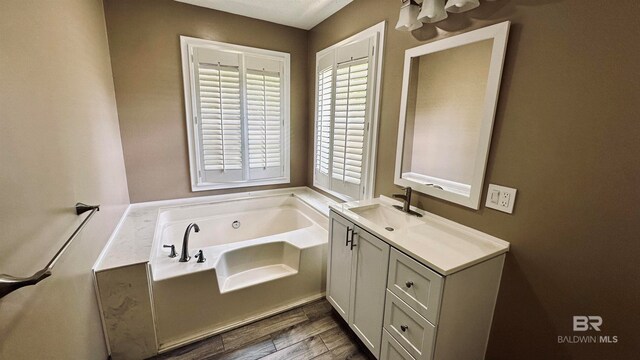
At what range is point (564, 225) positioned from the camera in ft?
3.57

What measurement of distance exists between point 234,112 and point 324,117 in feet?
3.25

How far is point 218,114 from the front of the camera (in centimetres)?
269

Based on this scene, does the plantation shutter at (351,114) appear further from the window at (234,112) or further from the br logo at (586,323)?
the br logo at (586,323)

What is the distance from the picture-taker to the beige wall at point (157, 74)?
2.27 meters

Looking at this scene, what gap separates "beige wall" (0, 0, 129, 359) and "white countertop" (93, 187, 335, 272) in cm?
11

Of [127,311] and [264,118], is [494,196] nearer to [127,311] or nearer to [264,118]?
[127,311]

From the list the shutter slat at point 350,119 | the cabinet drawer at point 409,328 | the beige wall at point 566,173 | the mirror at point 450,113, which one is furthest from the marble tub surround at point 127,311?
the beige wall at point 566,173

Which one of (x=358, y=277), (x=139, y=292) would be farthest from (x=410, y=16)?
(x=139, y=292)

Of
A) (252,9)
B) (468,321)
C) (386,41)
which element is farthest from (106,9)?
(468,321)

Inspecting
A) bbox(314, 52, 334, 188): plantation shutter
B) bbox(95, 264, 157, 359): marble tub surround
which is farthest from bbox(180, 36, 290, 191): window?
bbox(95, 264, 157, 359): marble tub surround

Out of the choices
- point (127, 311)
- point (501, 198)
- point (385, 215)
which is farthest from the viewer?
point (385, 215)

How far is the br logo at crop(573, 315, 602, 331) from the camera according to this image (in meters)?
1.03

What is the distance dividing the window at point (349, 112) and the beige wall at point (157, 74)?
90 centimetres

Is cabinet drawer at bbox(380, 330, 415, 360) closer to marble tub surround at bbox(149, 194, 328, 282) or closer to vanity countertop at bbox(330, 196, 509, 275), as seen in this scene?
vanity countertop at bbox(330, 196, 509, 275)
